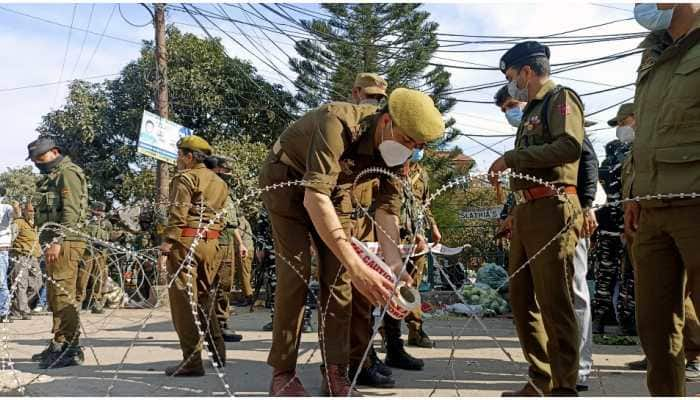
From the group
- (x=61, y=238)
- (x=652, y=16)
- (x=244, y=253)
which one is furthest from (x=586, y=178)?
(x=244, y=253)

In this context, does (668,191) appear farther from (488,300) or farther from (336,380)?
(488,300)

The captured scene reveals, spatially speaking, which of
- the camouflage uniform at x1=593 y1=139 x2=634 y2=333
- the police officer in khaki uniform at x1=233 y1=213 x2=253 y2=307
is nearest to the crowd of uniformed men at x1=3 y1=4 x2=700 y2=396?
the camouflage uniform at x1=593 y1=139 x2=634 y2=333

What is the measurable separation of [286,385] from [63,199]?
281 centimetres

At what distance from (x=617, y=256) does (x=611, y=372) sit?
7.47 feet

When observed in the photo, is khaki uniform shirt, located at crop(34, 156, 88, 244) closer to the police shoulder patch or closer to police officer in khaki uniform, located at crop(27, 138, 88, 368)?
police officer in khaki uniform, located at crop(27, 138, 88, 368)

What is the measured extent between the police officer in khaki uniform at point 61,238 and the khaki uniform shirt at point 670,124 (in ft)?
13.2

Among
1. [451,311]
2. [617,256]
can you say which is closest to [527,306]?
[617,256]

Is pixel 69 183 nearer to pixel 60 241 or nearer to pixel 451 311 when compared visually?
pixel 60 241

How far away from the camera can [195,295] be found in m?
4.63

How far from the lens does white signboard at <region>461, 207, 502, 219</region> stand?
43.0 feet

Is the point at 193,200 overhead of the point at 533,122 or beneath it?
beneath

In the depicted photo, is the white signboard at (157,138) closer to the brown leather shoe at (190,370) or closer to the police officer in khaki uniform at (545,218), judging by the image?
the brown leather shoe at (190,370)

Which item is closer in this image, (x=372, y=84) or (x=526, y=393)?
(x=526, y=393)

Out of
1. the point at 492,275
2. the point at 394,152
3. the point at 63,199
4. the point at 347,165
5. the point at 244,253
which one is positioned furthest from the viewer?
the point at 492,275
